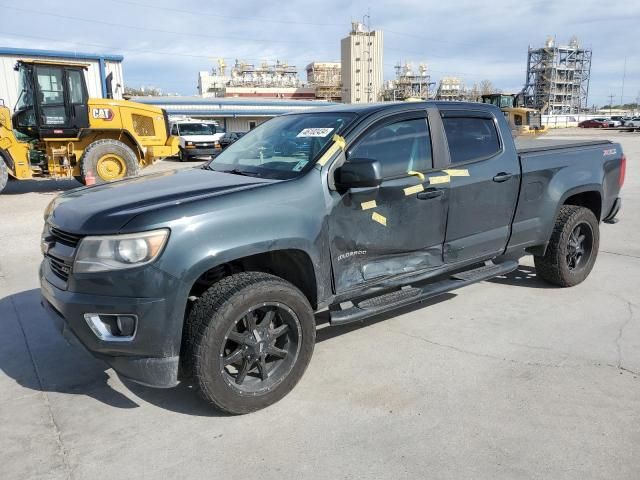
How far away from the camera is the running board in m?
3.48

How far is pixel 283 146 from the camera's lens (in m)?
3.89

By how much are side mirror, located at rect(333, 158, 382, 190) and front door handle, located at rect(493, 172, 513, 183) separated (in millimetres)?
1465

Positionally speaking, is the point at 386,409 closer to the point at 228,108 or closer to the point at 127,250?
the point at 127,250

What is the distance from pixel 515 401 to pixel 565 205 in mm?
2713

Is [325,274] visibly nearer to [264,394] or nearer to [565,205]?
[264,394]

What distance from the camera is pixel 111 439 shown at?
114 inches

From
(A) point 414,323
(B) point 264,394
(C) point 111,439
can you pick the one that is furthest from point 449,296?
(C) point 111,439

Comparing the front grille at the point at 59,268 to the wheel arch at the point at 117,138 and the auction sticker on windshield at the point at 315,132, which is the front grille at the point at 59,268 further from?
the wheel arch at the point at 117,138

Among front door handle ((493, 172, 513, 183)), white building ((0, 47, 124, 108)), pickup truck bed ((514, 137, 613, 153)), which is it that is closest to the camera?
→ front door handle ((493, 172, 513, 183))

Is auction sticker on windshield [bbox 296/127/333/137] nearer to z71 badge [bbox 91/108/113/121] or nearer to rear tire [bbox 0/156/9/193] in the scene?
rear tire [bbox 0/156/9/193]

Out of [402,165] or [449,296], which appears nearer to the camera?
[402,165]

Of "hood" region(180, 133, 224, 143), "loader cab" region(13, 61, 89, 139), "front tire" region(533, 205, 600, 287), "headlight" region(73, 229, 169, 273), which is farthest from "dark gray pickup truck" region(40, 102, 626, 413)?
"hood" region(180, 133, 224, 143)

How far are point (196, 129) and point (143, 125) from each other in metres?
10.4

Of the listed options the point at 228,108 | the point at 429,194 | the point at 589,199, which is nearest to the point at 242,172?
the point at 429,194
